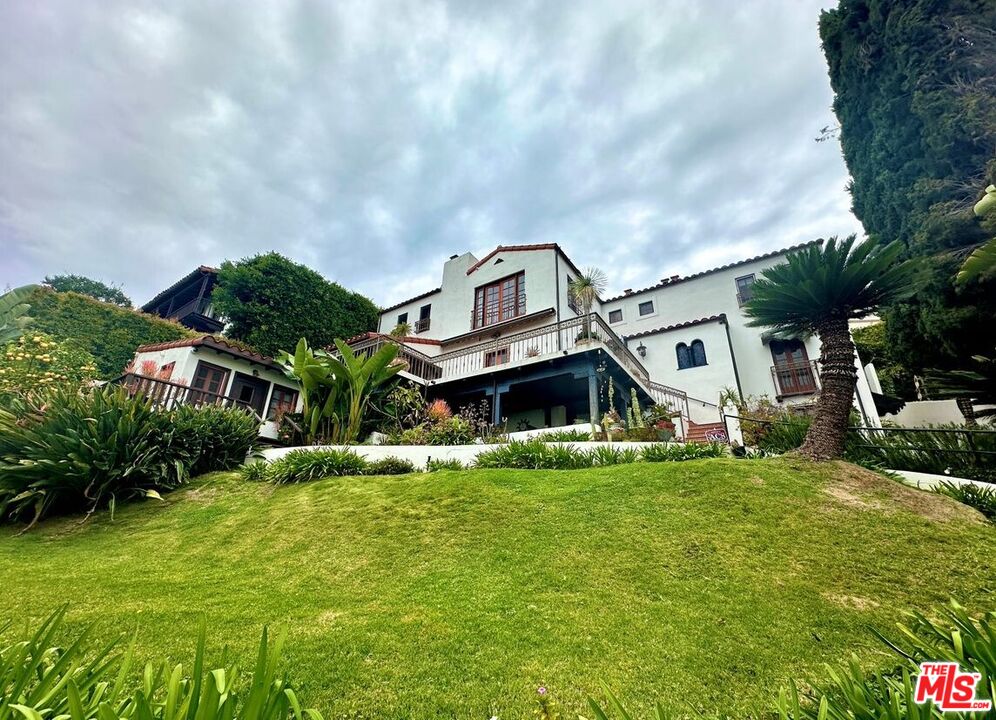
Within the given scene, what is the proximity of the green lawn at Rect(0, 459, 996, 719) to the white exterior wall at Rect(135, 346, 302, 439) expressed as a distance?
8.31 metres

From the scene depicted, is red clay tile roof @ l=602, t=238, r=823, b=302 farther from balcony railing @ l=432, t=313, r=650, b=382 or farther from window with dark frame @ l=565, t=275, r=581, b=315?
balcony railing @ l=432, t=313, r=650, b=382

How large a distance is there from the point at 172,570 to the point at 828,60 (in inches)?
748

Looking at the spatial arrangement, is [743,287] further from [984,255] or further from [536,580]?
[536,580]

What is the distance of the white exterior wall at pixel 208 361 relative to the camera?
1421cm

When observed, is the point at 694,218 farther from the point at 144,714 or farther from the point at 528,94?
the point at 144,714

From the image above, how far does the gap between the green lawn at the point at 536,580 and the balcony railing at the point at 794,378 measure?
11.1 metres

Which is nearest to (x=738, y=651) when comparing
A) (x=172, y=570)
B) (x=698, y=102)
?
(x=172, y=570)

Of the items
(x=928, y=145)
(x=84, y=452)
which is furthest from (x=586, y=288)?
(x=84, y=452)

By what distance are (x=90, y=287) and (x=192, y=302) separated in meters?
21.2

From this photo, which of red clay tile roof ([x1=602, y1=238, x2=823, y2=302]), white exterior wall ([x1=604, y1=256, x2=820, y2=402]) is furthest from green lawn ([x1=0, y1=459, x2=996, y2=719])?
red clay tile roof ([x1=602, y1=238, x2=823, y2=302])

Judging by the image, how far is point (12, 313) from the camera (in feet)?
41.0

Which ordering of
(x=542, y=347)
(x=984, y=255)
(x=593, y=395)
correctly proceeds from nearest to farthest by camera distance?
(x=984, y=255) < (x=593, y=395) < (x=542, y=347)

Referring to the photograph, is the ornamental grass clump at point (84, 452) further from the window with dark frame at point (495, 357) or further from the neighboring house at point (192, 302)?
the neighboring house at point (192, 302)

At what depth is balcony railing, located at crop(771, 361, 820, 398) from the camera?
52.2ft
